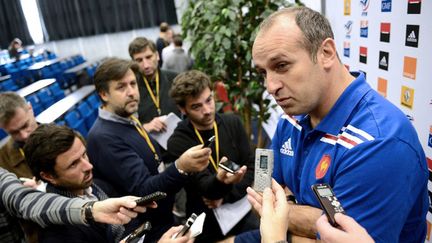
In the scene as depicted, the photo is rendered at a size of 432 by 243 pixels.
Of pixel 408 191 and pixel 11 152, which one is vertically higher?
pixel 408 191

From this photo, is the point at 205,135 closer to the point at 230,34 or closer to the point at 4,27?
the point at 230,34

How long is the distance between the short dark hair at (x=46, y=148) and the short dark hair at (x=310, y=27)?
104 centimetres

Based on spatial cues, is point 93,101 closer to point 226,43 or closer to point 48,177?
point 226,43

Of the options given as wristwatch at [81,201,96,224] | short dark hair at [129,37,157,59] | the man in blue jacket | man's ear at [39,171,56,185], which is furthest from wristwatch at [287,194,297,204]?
short dark hair at [129,37,157,59]

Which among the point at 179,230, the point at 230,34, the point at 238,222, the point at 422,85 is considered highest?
the point at 230,34

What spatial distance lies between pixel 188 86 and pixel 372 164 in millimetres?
1289

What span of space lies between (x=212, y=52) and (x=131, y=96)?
149 cm

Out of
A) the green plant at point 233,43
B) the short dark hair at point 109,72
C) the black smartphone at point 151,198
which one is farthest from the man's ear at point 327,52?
the green plant at point 233,43

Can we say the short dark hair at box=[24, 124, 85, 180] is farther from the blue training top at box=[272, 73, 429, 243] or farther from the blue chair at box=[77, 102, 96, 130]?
the blue chair at box=[77, 102, 96, 130]

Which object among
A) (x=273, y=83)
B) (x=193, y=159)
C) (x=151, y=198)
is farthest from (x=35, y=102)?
(x=273, y=83)

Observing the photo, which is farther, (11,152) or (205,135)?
(11,152)

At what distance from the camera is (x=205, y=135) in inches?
80.6

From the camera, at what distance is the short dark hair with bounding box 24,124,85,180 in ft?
4.63

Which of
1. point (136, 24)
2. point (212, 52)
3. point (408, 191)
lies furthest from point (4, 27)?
point (408, 191)
